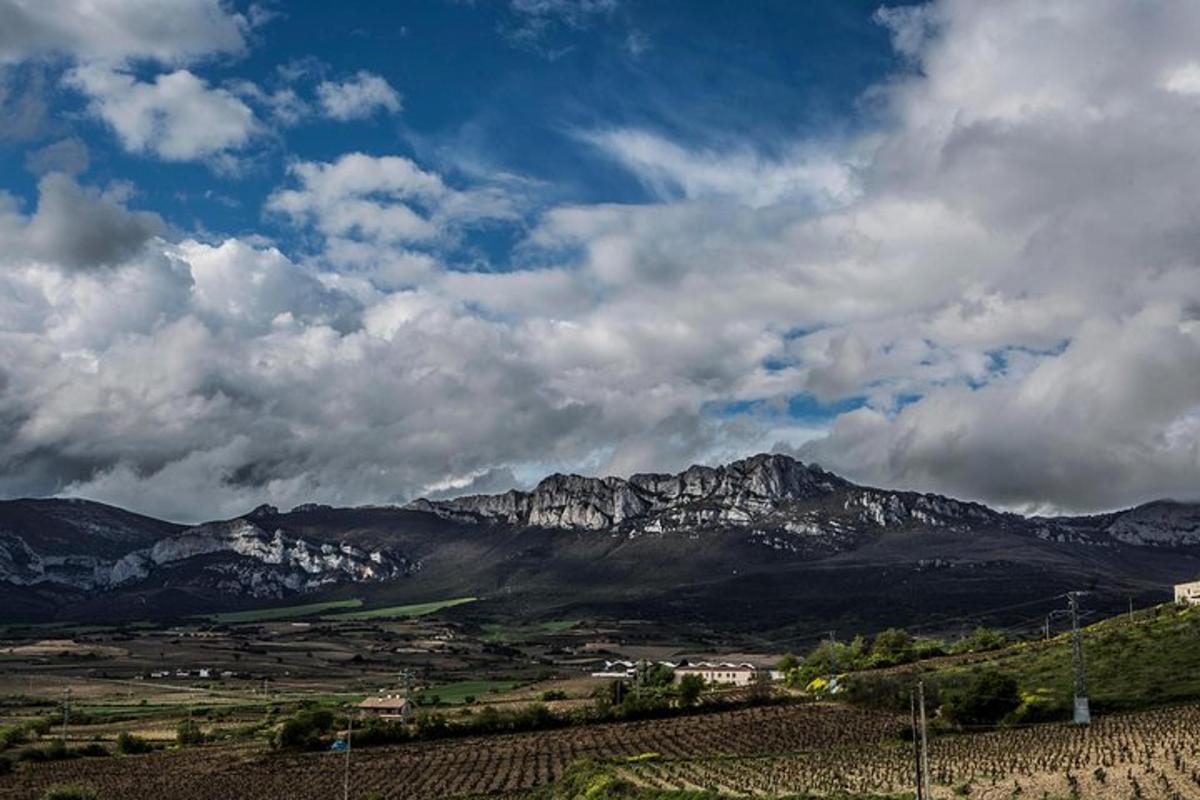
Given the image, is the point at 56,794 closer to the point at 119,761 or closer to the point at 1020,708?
the point at 119,761

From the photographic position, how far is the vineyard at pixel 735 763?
7344 centimetres

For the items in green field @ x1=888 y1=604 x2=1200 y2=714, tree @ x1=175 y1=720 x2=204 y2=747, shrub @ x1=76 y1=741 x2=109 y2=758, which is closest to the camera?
→ green field @ x1=888 y1=604 x2=1200 y2=714

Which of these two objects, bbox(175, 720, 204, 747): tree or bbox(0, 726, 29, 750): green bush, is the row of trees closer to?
bbox(175, 720, 204, 747): tree

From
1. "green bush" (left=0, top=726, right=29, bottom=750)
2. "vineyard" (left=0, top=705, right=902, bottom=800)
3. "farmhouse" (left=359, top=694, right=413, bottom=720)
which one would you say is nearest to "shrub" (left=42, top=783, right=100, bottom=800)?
"vineyard" (left=0, top=705, right=902, bottom=800)

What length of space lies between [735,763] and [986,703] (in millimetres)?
32822

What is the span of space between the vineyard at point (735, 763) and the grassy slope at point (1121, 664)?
36.8 feet

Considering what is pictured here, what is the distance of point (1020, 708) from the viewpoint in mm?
111312

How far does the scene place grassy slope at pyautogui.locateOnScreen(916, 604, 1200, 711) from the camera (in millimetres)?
113625

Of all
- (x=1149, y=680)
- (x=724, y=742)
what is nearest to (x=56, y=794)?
(x=724, y=742)

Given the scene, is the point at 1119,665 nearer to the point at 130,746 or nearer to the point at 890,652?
the point at 890,652

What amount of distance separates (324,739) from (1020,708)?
90.2 metres

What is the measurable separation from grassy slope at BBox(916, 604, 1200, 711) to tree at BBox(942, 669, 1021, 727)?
5054 millimetres

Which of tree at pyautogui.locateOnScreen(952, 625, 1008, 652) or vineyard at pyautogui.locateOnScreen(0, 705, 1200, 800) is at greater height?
tree at pyautogui.locateOnScreen(952, 625, 1008, 652)

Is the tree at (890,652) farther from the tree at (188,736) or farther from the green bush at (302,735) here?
the tree at (188,736)
